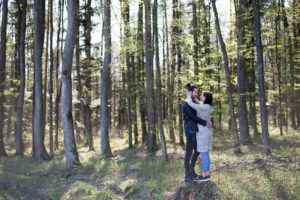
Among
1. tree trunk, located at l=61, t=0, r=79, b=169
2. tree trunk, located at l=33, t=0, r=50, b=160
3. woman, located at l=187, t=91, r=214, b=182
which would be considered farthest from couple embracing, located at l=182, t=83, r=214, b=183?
tree trunk, located at l=33, t=0, r=50, b=160

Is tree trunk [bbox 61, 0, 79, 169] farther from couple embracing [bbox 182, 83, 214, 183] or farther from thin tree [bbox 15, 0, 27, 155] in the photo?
couple embracing [bbox 182, 83, 214, 183]

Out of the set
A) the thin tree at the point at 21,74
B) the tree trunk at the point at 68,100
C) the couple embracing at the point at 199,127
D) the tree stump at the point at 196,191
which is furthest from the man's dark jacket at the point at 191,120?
the thin tree at the point at 21,74

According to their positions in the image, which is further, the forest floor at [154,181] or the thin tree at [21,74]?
Answer: the thin tree at [21,74]

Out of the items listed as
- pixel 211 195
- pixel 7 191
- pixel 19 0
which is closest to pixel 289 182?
pixel 211 195

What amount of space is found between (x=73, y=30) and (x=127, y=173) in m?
7.35

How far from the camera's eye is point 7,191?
864cm

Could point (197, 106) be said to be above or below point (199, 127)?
above

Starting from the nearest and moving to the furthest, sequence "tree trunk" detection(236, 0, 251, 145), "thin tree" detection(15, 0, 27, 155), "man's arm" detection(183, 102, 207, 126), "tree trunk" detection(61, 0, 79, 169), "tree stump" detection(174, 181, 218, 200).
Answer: "tree stump" detection(174, 181, 218, 200)
"man's arm" detection(183, 102, 207, 126)
"tree trunk" detection(61, 0, 79, 169)
"tree trunk" detection(236, 0, 251, 145)
"thin tree" detection(15, 0, 27, 155)

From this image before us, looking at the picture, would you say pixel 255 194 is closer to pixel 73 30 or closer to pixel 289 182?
pixel 289 182

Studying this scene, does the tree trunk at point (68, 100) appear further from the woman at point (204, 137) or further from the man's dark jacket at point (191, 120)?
the woman at point (204, 137)

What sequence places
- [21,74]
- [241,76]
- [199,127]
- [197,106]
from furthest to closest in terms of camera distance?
[21,74], [241,76], [199,127], [197,106]

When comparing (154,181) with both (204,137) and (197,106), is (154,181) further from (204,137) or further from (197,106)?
(197,106)

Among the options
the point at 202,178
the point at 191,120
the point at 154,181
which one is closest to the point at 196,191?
the point at 202,178

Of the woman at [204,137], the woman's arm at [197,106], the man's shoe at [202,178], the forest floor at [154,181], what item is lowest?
the forest floor at [154,181]
